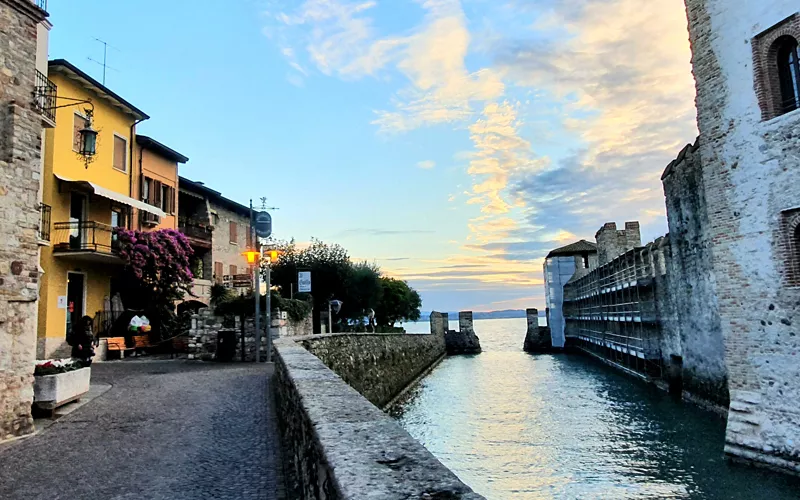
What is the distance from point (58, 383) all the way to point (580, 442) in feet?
41.3

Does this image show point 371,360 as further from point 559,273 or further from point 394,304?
point 394,304

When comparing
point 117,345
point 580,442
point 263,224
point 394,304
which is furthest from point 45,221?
point 394,304

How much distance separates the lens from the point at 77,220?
64.7ft

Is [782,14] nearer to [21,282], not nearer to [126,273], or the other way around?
[21,282]

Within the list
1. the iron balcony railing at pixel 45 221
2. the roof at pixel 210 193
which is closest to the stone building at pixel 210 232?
the roof at pixel 210 193

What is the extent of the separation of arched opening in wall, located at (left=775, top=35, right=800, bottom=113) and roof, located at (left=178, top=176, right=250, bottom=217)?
2611 cm

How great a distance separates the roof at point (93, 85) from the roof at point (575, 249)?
1430 inches

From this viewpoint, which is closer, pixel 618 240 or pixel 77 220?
pixel 77 220

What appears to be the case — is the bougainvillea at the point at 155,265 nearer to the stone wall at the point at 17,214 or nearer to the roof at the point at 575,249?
the stone wall at the point at 17,214

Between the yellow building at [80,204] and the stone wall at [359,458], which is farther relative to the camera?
the yellow building at [80,204]

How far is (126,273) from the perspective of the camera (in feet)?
74.5

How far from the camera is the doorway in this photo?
1953cm

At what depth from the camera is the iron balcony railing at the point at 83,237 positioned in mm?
18750

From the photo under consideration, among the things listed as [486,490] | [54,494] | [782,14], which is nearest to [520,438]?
[486,490]
